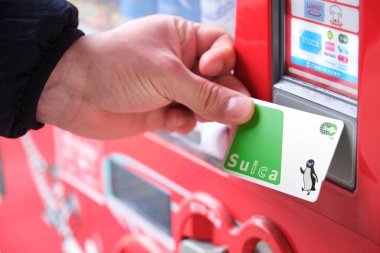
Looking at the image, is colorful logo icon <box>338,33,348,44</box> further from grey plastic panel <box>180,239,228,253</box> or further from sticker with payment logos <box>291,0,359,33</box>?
grey plastic panel <box>180,239,228,253</box>

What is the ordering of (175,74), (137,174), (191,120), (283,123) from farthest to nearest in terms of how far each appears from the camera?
(137,174), (191,120), (175,74), (283,123)

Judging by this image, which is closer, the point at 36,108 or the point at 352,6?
the point at 352,6

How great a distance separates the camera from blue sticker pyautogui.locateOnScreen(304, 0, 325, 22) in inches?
37.9

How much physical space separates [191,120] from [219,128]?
0.32 ft

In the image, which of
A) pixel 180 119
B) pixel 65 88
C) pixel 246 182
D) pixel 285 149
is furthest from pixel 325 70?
pixel 65 88

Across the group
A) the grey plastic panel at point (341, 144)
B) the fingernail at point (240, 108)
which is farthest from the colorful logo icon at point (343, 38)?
the fingernail at point (240, 108)

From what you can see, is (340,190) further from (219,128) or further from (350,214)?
(219,128)

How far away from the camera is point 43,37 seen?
114 cm

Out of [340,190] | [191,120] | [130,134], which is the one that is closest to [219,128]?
[191,120]

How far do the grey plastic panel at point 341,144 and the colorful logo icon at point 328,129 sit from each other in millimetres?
16

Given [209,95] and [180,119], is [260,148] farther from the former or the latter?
[180,119]

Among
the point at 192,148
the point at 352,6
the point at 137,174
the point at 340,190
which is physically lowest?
the point at 137,174

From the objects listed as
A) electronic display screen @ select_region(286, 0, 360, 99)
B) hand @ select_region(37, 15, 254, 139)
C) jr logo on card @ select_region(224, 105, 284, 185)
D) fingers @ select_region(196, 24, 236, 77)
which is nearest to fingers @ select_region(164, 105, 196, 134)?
hand @ select_region(37, 15, 254, 139)

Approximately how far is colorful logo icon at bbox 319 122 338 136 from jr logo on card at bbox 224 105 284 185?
86mm
